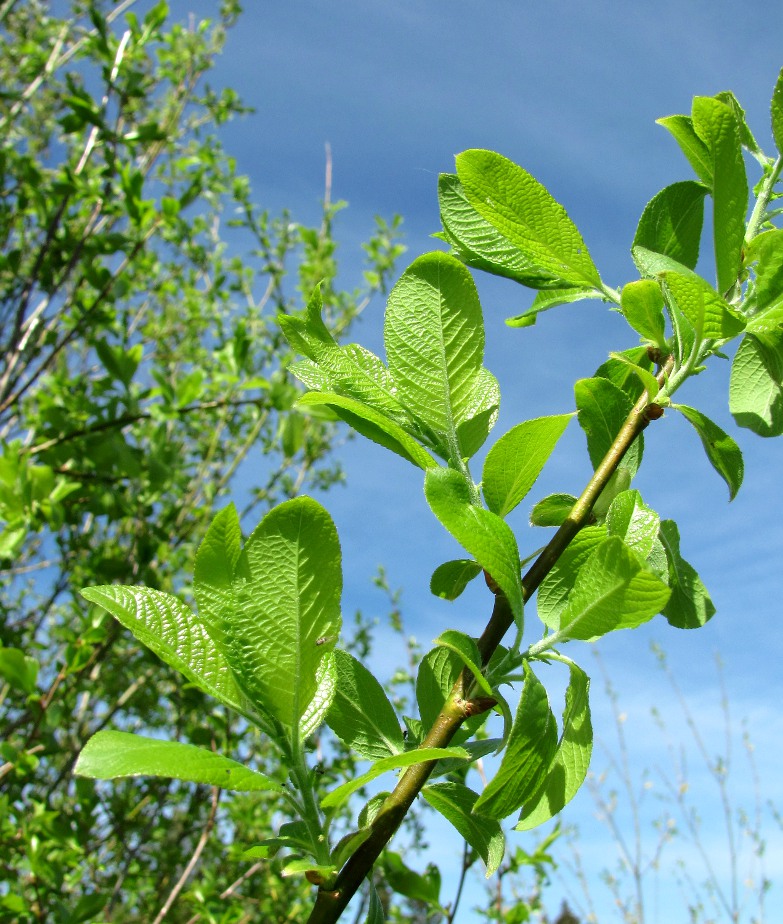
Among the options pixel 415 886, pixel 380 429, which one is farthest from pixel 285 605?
pixel 415 886

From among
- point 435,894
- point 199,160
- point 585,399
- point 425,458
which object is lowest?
point 435,894

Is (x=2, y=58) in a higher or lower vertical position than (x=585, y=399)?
higher

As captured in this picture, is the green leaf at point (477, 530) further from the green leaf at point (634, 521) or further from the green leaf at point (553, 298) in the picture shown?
the green leaf at point (553, 298)

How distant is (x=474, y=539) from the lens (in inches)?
18.1

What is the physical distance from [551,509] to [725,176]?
30 centimetres

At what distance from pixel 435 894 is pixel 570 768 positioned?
1.02 meters

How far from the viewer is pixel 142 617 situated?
472 mm

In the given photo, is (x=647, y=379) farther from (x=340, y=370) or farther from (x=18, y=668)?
(x=18, y=668)

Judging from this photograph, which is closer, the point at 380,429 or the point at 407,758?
the point at 407,758

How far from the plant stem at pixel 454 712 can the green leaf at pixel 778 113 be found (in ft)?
0.87

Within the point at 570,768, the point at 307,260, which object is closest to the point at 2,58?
the point at 307,260

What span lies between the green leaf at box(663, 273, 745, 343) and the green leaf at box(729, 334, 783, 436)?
12 cm

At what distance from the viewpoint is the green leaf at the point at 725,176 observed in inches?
22.9

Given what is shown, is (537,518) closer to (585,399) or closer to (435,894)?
(585,399)
